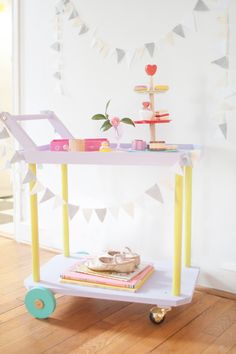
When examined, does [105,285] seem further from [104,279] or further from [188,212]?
[188,212]

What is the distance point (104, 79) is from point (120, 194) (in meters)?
0.51

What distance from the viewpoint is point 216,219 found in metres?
1.85

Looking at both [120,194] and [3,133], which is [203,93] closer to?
[120,194]

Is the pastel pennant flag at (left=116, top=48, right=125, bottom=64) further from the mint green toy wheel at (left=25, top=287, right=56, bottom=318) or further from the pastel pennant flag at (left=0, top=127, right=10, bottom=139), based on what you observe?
the mint green toy wheel at (left=25, top=287, right=56, bottom=318)

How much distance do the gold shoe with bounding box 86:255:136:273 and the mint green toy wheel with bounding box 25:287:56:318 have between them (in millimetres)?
185

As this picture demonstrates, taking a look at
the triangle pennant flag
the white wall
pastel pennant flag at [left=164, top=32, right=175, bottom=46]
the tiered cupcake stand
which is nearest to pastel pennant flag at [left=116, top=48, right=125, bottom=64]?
the white wall

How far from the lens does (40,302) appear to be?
5.32ft

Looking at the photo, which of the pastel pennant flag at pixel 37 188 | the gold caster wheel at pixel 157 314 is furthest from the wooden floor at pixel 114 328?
the pastel pennant flag at pixel 37 188

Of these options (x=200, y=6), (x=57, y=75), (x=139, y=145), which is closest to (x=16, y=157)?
(x=139, y=145)

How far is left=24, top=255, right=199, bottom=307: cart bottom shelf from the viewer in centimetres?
155

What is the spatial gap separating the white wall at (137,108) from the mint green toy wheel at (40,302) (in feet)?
1.84

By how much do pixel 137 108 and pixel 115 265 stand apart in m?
0.68

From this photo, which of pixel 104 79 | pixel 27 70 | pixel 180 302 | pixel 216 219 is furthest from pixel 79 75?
pixel 180 302

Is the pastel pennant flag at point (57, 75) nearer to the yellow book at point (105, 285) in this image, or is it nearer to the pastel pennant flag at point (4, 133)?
the pastel pennant flag at point (4, 133)
